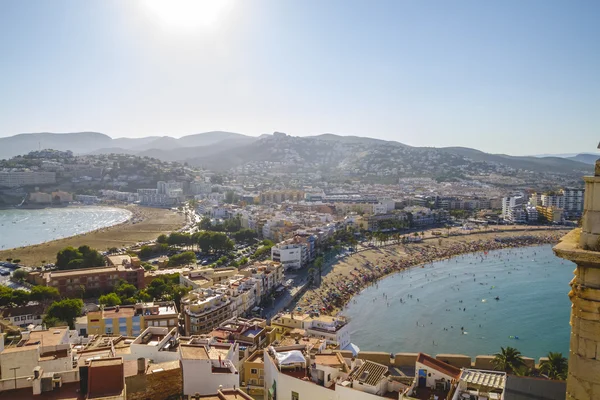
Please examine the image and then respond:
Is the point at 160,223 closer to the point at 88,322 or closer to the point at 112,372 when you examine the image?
the point at 88,322

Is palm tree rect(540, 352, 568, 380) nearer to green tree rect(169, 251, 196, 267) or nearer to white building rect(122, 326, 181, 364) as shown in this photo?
white building rect(122, 326, 181, 364)

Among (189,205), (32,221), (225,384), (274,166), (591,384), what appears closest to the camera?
(591,384)

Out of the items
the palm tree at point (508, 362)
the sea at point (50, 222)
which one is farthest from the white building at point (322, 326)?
the sea at point (50, 222)

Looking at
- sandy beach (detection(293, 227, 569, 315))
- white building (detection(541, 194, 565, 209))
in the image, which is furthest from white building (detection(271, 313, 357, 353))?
white building (detection(541, 194, 565, 209))

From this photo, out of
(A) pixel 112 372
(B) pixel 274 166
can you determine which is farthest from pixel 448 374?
(B) pixel 274 166

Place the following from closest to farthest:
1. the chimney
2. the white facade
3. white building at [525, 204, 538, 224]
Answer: the chimney < white building at [525, 204, 538, 224] < the white facade

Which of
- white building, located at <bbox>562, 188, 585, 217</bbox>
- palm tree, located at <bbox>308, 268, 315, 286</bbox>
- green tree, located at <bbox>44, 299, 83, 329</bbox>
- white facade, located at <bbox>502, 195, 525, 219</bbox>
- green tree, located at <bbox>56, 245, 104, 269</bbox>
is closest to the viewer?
green tree, located at <bbox>44, 299, 83, 329</bbox>
